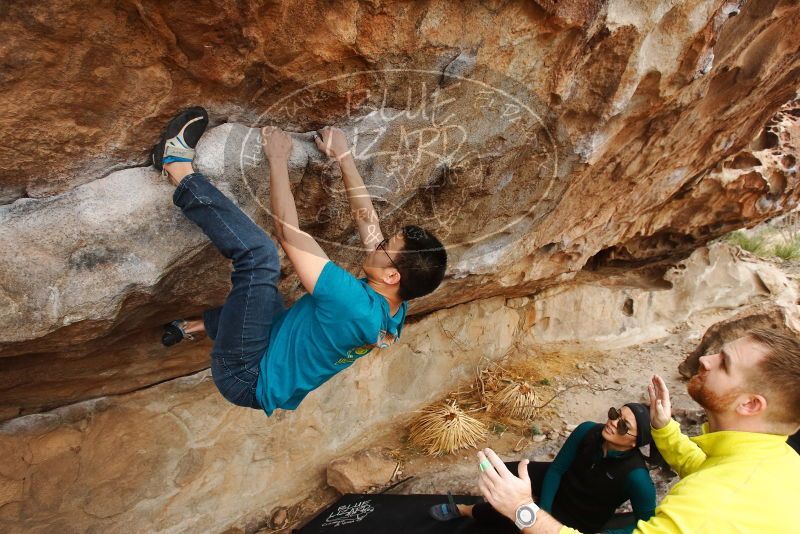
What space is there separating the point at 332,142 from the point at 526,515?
1381 millimetres

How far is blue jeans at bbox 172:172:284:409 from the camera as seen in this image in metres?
1.63

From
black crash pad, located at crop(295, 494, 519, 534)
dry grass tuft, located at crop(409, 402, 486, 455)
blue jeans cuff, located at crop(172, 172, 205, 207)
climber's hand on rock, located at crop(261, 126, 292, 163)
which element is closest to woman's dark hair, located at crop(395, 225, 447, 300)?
climber's hand on rock, located at crop(261, 126, 292, 163)

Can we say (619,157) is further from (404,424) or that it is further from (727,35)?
(404,424)

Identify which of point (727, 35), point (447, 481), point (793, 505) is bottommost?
point (447, 481)

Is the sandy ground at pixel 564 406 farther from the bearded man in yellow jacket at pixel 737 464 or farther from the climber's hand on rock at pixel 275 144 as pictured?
the climber's hand on rock at pixel 275 144

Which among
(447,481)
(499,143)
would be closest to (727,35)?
(499,143)

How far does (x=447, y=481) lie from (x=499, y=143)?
7.42ft

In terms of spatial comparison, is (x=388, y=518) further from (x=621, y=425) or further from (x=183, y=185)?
(x=183, y=185)

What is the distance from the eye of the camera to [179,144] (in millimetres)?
1629

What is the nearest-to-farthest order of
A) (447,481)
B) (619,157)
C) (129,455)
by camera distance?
(129,455), (619,157), (447,481)

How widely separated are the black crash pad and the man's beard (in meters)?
1.16

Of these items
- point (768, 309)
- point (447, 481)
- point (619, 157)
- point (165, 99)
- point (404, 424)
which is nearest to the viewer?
point (165, 99)

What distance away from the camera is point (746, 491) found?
4.37 ft

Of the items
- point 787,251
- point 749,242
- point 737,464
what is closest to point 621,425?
point 737,464
